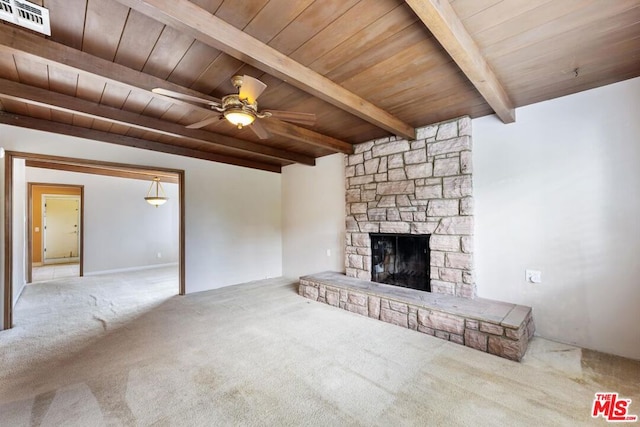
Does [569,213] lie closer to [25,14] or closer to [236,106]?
[236,106]

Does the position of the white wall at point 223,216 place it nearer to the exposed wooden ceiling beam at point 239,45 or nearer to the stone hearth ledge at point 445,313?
the stone hearth ledge at point 445,313

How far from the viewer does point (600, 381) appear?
2.10m

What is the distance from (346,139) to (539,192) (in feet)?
8.53

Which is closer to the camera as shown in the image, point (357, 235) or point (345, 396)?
point (345, 396)

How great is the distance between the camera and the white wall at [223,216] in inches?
177

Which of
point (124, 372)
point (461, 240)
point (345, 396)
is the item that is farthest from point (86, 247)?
point (461, 240)

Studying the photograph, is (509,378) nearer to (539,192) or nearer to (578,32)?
(539,192)

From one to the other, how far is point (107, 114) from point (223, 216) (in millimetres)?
2610

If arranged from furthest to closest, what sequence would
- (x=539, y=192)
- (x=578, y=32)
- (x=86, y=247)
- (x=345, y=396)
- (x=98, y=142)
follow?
(x=86, y=247)
(x=98, y=142)
(x=539, y=192)
(x=345, y=396)
(x=578, y=32)

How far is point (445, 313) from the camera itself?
2.83m

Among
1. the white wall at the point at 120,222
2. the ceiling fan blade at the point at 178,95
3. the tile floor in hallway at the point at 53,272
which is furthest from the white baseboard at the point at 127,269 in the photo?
the ceiling fan blade at the point at 178,95

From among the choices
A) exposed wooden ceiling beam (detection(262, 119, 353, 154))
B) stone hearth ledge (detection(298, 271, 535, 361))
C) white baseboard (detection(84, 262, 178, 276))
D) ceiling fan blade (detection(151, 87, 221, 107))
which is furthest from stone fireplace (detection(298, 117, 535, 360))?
white baseboard (detection(84, 262, 178, 276))

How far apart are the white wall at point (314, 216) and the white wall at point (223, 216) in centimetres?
33

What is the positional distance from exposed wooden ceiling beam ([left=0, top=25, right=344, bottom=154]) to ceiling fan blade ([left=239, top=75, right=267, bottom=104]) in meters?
0.82
